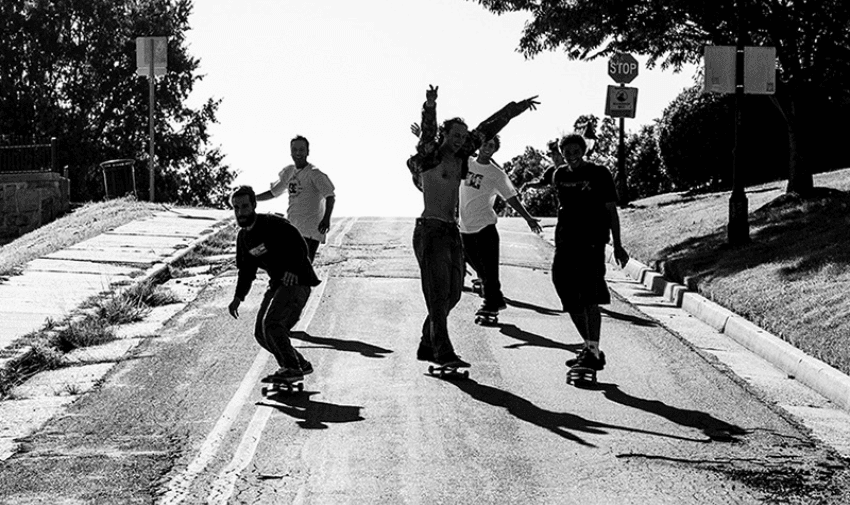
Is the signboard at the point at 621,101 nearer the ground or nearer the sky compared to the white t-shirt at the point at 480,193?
nearer the sky

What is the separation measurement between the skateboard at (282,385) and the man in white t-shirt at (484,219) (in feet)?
12.4

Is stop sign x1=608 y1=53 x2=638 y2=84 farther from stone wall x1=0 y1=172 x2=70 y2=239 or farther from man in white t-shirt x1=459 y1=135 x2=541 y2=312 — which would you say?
stone wall x1=0 y1=172 x2=70 y2=239

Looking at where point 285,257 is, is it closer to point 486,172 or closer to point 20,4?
point 486,172

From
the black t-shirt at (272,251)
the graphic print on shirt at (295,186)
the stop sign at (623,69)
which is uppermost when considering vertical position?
the stop sign at (623,69)

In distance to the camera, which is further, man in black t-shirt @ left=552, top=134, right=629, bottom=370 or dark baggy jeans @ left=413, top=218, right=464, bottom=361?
dark baggy jeans @ left=413, top=218, right=464, bottom=361

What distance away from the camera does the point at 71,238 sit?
2325 cm

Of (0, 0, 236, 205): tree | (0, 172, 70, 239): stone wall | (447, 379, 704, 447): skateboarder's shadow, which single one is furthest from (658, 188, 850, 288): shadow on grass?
(0, 0, 236, 205): tree

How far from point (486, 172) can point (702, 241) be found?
6.69 m

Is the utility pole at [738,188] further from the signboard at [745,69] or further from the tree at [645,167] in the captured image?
the tree at [645,167]

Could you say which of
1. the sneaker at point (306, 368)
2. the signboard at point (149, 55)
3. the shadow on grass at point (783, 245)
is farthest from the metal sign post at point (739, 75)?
the signboard at point (149, 55)

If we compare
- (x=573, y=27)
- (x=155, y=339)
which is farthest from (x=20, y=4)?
(x=155, y=339)

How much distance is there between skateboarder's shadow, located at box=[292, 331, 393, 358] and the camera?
12.8 meters

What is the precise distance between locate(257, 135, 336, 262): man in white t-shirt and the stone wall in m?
19.4

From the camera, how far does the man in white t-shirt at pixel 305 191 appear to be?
567 inches
